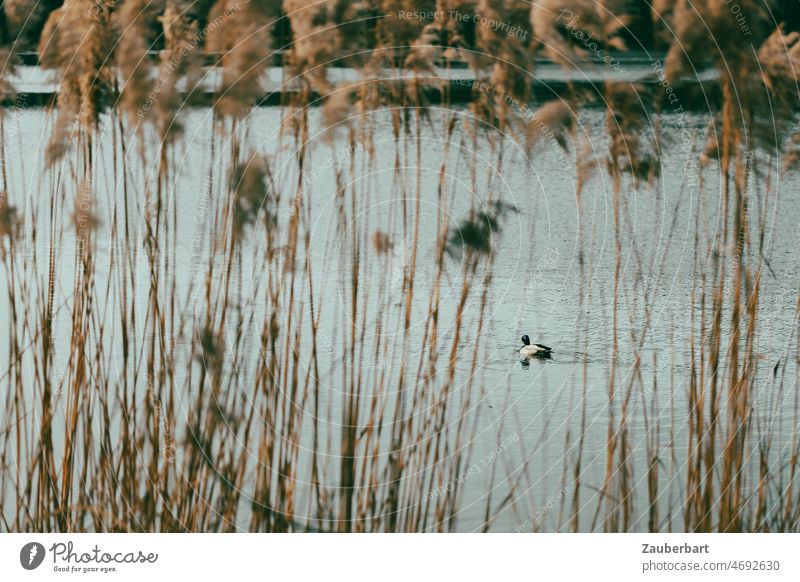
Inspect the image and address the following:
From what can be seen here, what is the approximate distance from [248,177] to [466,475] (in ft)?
3.53

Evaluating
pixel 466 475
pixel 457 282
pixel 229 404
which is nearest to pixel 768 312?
pixel 457 282

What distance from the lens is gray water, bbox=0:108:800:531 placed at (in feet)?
8.82

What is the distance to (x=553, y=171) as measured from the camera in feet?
21.4

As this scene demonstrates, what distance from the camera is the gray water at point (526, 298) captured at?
8.82ft

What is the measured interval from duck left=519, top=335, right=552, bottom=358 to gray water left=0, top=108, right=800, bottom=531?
0.04 meters

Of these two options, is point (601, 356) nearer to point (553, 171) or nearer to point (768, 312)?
point (768, 312)

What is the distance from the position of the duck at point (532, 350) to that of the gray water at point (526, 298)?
0.13 feet
